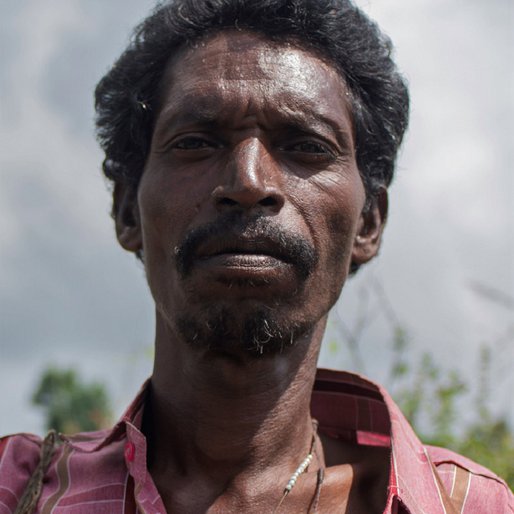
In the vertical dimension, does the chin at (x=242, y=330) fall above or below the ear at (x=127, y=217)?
below

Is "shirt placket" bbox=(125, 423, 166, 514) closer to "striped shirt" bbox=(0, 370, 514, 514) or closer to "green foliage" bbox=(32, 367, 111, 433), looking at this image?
"striped shirt" bbox=(0, 370, 514, 514)

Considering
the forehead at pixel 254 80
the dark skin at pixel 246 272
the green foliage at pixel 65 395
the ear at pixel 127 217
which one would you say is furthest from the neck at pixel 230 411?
the green foliage at pixel 65 395

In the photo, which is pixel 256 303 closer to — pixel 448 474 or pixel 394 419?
pixel 394 419

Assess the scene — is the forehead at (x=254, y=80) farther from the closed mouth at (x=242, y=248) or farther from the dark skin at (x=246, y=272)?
the closed mouth at (x=242, y=248)

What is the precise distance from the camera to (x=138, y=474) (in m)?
2.83

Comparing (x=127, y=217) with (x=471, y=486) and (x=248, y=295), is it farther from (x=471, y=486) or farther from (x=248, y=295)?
(x=471, y=486)

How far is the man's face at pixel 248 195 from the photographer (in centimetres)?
275

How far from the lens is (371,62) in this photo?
338 centimetres

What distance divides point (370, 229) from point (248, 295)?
83 cm

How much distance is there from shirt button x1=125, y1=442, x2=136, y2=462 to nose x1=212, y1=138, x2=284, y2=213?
0.76 m

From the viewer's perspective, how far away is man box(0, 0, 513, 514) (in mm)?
2773

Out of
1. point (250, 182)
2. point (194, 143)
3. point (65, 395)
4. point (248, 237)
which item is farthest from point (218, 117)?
point (65, 395)

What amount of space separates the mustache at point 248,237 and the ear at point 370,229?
19.6 inches

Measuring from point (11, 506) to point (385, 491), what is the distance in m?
1.11
